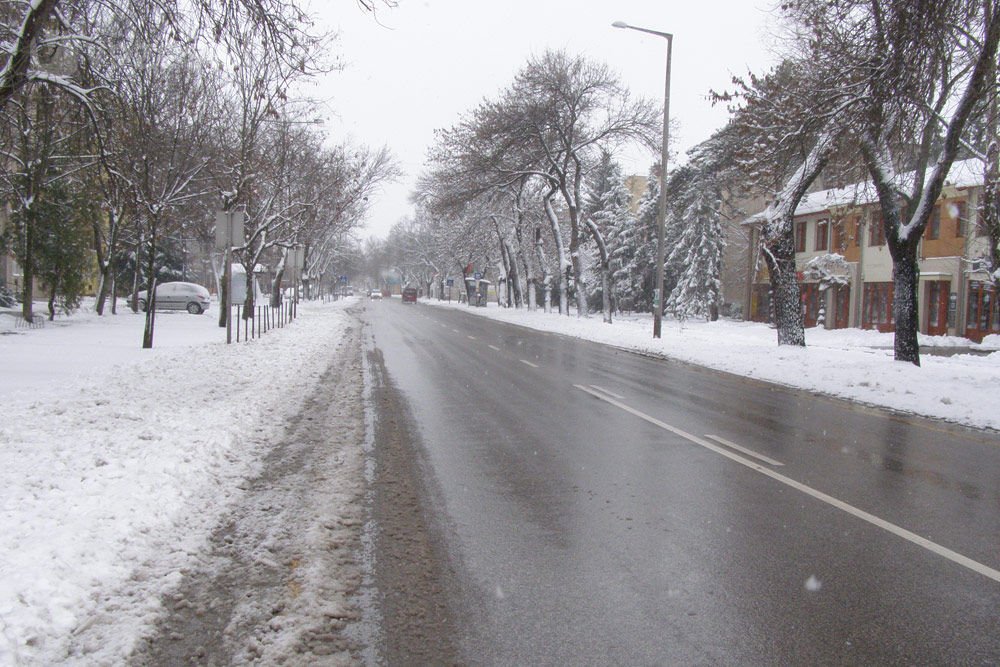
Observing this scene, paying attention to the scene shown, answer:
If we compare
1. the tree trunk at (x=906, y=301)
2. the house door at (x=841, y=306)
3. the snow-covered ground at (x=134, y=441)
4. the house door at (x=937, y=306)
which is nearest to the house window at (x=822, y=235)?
the house door at (x=841, y=306)

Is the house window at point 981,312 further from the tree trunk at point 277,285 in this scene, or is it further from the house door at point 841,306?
the tree trunk at point 277,285

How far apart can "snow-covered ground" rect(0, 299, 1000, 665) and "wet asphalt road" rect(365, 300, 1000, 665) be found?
1.71 meters

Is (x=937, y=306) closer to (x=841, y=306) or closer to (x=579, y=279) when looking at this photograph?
(x=841, y=306)

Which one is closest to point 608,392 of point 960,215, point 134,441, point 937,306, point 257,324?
point 134,441

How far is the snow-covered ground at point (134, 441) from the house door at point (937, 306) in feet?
49.4

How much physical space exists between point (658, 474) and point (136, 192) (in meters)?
13.9

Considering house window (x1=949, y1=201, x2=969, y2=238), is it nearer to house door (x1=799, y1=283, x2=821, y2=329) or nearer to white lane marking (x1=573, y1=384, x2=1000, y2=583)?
house door (x1=799, y1=283, x2=821, y2=329)

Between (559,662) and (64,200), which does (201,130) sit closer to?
(64,200)

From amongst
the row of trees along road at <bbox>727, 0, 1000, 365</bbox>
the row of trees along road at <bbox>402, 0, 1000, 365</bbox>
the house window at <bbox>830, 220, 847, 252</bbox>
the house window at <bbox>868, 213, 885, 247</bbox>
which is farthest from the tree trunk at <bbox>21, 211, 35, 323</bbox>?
the house window at <bbox>830, 220, 847, 252</bbox>

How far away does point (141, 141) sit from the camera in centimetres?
1320

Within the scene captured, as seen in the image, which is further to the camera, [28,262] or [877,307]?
[877,307]

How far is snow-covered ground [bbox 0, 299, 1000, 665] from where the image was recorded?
371cm

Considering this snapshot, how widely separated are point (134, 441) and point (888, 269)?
34.7 meters

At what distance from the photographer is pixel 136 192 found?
52.2 feet
